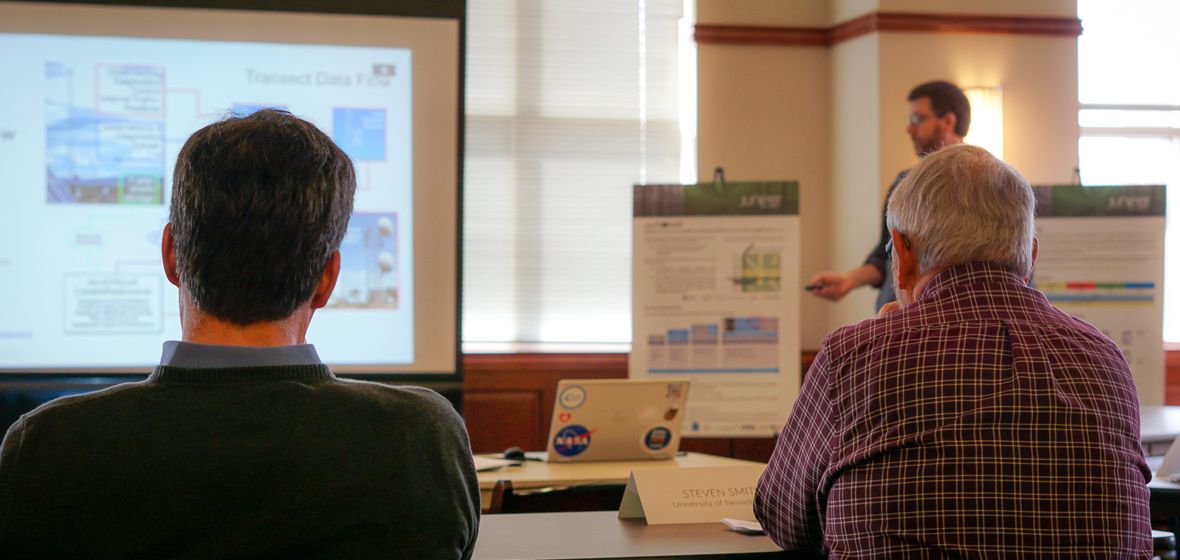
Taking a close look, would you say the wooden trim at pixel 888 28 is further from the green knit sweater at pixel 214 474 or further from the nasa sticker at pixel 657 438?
the green knit sweater at pixel 214 474

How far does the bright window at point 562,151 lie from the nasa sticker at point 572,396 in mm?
2375

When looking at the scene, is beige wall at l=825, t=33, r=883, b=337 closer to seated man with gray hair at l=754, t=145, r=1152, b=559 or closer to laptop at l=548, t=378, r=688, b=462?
laptop at l=548, t=378, r=688, b=462

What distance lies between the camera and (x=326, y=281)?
1245mm

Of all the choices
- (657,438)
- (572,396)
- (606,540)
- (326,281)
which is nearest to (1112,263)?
(657,438)

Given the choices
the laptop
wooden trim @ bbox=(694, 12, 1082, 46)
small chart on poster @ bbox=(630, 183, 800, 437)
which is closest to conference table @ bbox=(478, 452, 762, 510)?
the laptop

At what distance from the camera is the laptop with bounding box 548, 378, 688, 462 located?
8.70 ft

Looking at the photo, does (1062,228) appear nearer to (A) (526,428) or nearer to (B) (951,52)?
(B) (951,52)

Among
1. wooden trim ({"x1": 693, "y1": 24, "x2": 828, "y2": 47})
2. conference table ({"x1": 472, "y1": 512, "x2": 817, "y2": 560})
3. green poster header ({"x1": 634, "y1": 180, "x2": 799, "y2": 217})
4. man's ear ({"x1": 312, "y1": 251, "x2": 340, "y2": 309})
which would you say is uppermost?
wooden trim ({"x1": 693, "y1": 24, "x2": 828, "y2": 47})

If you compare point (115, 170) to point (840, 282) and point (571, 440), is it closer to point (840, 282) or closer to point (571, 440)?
point (571, 440)

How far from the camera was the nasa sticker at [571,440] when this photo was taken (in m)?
2.71

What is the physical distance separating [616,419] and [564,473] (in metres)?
0.24

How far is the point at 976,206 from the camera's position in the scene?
1.53 meters

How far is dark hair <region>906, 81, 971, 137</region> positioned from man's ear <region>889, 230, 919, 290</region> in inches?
101

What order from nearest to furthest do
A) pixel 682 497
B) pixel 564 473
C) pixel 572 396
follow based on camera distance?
pixel 682 497 → pixel 564 473 → pixel 572 396
